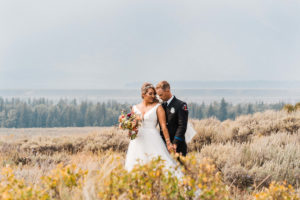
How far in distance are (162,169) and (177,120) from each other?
154 cm

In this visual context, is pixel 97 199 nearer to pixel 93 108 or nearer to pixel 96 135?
pixel 96 135

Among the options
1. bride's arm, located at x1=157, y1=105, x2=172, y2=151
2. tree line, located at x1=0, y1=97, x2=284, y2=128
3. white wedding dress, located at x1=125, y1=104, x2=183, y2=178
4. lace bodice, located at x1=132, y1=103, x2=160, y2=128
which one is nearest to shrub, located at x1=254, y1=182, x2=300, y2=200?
white wedding dress, located at x1=125, y1=104, x2=183, y2=178

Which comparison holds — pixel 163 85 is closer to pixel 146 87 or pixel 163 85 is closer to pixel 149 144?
pixel 146 87

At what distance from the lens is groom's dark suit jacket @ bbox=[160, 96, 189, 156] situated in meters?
5.41

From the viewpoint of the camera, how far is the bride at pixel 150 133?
214 inches

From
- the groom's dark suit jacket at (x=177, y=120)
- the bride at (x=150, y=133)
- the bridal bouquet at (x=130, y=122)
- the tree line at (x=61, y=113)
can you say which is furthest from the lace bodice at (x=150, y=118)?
the tree line at (x=61, y=113)

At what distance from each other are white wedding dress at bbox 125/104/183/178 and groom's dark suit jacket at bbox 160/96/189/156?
0.23 metres

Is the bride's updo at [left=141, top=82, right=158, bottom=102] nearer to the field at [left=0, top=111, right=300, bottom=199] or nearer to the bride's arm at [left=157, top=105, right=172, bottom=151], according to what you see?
the bride's arm at [left=157, top=105, right=172, bottom=151]

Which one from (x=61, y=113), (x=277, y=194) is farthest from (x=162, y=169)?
(x=61, y=113)

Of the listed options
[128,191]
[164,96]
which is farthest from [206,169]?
[164,96]

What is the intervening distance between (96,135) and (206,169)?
10.6m

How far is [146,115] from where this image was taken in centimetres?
545

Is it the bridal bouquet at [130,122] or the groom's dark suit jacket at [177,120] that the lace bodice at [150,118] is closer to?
the bridal bouquet at [130,122]

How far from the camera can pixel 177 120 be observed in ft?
18.2
